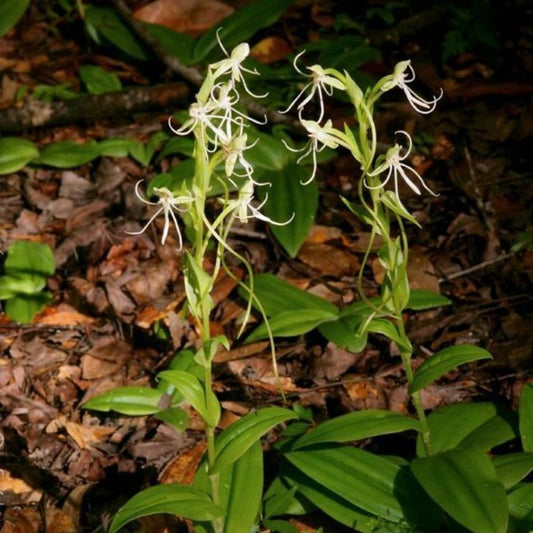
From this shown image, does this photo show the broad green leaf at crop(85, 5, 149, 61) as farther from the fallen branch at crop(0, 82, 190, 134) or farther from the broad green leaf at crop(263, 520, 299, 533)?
the broad green leaf at crop(263, 520, 299, 533)

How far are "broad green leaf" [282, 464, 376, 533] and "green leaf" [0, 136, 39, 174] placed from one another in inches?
96.1

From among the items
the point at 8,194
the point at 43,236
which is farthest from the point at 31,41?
the point at 43,236

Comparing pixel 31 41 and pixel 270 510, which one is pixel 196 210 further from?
pixel 31 41

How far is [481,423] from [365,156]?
1.09m

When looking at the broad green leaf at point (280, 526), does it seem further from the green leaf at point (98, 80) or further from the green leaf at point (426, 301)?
the green leaf at point (98, 80)

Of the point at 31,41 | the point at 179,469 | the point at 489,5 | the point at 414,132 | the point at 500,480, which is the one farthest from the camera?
the point at 31,41

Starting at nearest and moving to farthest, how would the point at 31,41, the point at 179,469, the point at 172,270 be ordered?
the point at 179,469 → the point at 172,270 → the point at 31,41

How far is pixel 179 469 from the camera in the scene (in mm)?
3090

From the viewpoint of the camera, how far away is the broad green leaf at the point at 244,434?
245 centimetres

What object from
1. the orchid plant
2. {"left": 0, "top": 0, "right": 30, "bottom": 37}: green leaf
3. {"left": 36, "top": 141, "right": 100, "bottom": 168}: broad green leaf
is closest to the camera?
the orchid plant

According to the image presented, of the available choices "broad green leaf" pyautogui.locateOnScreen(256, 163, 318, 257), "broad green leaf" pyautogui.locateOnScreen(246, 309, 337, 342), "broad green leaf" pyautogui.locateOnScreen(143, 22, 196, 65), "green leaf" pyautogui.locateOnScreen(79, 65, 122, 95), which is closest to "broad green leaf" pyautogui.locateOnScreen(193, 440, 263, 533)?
"broad green leaf" pyautogui.locateOnScreen(246, 309, 337, 342)

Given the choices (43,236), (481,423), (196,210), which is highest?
(196,210)

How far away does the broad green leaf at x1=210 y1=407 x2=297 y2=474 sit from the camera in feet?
8.05

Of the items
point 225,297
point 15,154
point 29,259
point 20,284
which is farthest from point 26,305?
point 15,154
